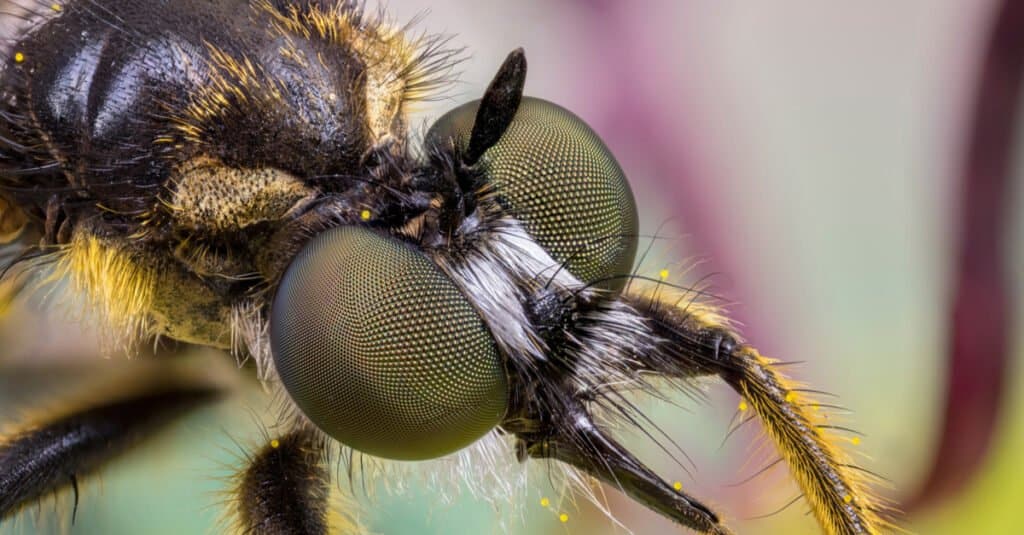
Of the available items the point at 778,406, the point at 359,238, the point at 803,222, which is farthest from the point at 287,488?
the point at 803,222

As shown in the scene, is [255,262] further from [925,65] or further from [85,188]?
[925,65]

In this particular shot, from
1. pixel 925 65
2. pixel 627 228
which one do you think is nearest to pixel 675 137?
pixel 925 65

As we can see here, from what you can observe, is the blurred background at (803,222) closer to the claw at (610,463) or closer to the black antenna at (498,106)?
the claw at (610,463)

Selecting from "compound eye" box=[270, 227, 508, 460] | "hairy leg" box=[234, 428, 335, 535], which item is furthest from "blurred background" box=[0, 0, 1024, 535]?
"compound eye" box=[270, 227, 508, 460]

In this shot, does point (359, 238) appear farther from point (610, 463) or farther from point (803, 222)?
point (803, 222)

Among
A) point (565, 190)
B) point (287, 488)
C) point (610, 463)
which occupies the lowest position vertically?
point (287, 488)

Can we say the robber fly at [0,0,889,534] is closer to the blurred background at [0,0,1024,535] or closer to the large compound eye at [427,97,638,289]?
the large compound eye at [427,97,638,289]

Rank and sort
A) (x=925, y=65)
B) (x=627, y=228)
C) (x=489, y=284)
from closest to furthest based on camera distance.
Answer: (x=489, y=284), (x=627, y=228), (x=925, y=65)
